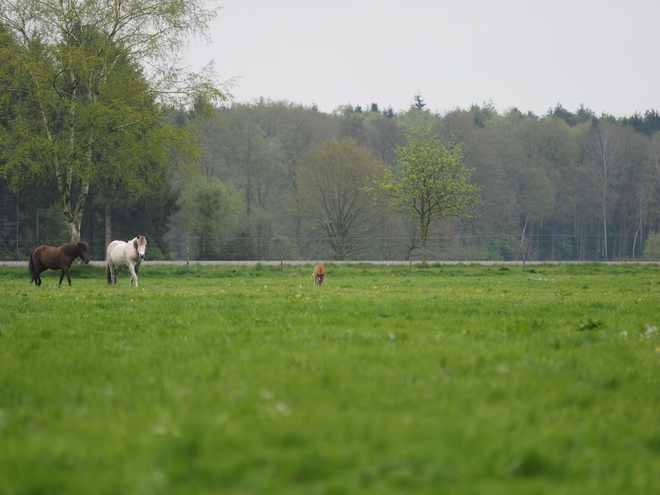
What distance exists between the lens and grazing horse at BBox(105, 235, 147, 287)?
22125mm

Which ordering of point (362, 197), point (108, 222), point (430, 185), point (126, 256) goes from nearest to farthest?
point (126, 256), point (430, 185), point (108, 222), point (362, 197)

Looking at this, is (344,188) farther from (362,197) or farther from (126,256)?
(126,256)

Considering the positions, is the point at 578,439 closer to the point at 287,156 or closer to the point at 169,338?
the point at 169,338

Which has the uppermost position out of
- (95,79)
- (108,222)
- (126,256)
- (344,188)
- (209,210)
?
(95,79)

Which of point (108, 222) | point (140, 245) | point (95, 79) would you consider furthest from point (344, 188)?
point (140, 245)

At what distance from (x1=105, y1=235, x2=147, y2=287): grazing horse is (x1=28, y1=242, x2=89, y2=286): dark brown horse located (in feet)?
3.07

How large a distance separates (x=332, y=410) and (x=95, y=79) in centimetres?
3452

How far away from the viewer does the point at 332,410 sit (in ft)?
13.4

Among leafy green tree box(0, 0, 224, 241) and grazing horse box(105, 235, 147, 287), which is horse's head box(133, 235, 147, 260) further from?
leafy green tree box(0, 0, 224, 241)

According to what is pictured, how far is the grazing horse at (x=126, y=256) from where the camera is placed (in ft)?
72.6

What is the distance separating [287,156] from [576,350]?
2870 inches

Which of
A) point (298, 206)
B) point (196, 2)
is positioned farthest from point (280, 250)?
point (298, 206)

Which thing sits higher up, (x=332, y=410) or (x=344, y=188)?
(x=344, y=188)

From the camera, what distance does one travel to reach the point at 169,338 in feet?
26.0
